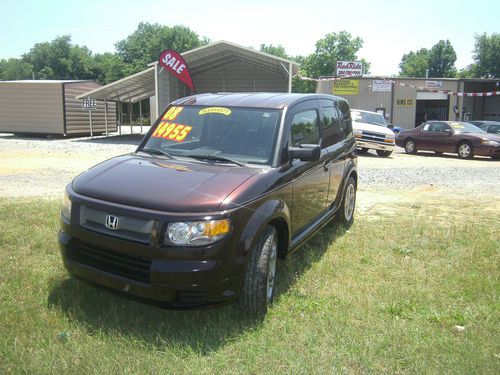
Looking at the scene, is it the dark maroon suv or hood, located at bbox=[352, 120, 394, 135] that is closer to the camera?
the dark maroon suv

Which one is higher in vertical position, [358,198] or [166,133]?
[166,133]

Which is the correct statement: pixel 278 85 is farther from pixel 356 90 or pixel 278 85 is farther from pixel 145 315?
pixel 145 315

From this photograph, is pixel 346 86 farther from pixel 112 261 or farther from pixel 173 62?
pixel 112 261

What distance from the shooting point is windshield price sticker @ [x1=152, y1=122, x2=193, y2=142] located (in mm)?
4539

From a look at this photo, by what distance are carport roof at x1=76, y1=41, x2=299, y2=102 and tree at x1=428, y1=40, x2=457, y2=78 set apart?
72156mm

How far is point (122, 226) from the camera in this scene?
3221 mm

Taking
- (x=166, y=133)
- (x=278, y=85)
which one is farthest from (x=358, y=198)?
(x=278, y=85)

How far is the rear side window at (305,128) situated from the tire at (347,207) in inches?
57.0

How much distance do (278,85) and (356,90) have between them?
734cm

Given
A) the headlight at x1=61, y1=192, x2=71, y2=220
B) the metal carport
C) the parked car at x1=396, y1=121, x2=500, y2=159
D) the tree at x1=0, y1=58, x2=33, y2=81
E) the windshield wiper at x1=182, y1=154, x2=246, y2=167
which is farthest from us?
the tree at x1=0, y1=58, x2=33, y2=81

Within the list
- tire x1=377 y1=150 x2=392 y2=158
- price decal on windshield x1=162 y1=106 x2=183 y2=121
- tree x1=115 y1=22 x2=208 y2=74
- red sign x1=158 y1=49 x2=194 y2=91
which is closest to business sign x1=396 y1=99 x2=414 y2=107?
tire x1=377 y1=150 x2=392 y2=158

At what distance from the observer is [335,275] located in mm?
4680

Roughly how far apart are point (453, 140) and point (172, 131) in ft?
50.4

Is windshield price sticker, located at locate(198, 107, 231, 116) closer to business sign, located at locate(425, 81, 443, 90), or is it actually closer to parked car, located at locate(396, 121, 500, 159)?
parked car, located at locate(396, 121, 500, 159)
